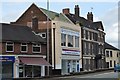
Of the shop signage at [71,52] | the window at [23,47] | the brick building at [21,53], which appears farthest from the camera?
the shop signage at [71,52]

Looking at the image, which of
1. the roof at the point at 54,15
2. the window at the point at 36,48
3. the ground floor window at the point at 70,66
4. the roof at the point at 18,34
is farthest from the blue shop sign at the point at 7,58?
the ground floor window at the point at 70,66

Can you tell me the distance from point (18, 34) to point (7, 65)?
6159 millimetres

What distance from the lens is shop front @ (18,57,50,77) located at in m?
48.7

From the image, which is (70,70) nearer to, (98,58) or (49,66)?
(49,66)

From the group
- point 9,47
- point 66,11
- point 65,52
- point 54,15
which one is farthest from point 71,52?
point 9,47

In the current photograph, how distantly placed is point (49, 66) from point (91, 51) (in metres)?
17.2

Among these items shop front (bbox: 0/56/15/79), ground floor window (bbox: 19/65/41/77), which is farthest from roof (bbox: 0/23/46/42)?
ground floor window (bbox: 19/65/41/77)

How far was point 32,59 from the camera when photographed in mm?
50438

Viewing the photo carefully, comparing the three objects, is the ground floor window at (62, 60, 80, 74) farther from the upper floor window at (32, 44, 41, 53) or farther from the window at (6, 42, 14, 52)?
the window at (6, 42, 14, 52)

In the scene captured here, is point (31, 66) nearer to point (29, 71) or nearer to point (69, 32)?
point (29, 71)

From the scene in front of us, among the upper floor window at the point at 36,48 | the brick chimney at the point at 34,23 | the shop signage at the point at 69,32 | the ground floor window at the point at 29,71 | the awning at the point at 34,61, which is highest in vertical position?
the brick chimney at the point at 34,23

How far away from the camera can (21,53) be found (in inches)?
1943

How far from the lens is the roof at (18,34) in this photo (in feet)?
160

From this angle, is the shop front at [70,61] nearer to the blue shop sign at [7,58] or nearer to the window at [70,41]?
the window at [70,41]
